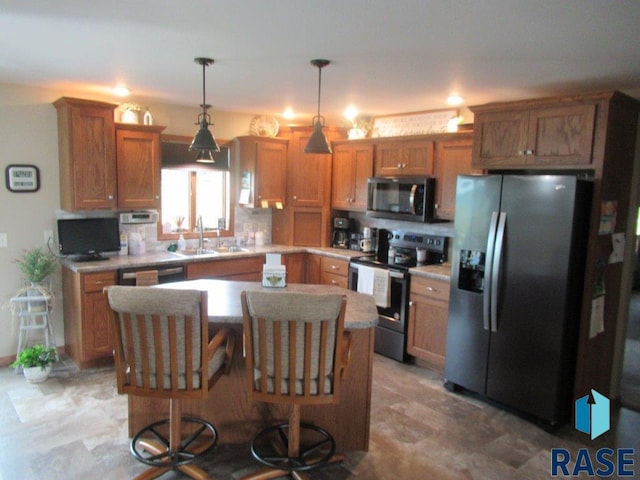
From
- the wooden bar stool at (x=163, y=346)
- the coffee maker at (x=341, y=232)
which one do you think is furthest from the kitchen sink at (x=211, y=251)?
the wooden bar stool at (x=163, y=346)

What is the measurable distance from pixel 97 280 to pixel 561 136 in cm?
375

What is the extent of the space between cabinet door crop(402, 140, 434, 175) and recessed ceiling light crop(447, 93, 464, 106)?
40 cm

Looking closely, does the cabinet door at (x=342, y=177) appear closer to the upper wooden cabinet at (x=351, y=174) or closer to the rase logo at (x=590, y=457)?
the upper wooden cabinet at (x=351, y=174)

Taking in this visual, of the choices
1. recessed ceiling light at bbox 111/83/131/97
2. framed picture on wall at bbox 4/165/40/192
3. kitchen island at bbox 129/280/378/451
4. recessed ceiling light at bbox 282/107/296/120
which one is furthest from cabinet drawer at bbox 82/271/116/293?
recessed ceiling light at bbox 282/107/296/120

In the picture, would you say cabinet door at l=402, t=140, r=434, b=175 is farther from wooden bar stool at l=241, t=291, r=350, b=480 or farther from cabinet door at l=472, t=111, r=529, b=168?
wooden bar stool at l=241, t=291, r=350, b=480

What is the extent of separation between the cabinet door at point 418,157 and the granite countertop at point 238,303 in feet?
6.21

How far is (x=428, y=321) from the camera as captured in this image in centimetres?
415

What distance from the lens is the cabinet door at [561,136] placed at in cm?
313

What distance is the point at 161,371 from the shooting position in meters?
2.23

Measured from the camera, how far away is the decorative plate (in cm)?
529

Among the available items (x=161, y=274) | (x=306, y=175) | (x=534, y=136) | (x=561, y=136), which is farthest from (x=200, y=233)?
(x=561, y=136)

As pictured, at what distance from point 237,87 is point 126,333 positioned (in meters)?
2.40

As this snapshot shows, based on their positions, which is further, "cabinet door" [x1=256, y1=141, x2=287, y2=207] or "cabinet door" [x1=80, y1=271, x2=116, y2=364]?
"cabinet door" [x1=256, y1=141, x2=287, y2=207]

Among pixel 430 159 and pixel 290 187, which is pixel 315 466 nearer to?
pixel 430 159
